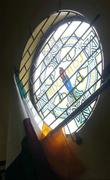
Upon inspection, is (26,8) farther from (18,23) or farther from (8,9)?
(8,9)

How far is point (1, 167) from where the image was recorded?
201cm

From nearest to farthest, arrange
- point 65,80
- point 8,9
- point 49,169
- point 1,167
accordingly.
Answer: point 49,169, point 65,80, point 1,167, point 8,9

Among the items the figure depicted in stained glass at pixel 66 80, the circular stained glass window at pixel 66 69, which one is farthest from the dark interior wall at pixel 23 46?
the figure depicted in stained glass at pixel 66 80

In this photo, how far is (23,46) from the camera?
2.06m

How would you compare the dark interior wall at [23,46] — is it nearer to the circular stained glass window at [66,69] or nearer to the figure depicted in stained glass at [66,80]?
the circular stained glass window at [66,69]

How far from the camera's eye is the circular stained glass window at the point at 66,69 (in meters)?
1.46

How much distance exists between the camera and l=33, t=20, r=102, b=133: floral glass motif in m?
1.46

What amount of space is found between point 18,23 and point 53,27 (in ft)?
1.41

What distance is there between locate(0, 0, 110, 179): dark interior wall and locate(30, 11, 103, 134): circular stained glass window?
0.06 metres

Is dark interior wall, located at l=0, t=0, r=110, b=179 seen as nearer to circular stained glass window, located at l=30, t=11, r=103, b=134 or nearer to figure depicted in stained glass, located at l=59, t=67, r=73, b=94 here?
circular stained glass window, located at l=30, t=11, r=103, b=134

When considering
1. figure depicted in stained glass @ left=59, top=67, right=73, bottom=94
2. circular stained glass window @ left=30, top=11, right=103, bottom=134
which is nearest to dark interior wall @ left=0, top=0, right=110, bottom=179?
circular stained glass window @ left=30, top=11, right=103, bottom=134

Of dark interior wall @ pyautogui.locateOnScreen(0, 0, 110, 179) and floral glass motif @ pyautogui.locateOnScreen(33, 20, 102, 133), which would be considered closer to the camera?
dark interior wall @ pyautogui.locateOnScreen(0, 0, 110, 179)

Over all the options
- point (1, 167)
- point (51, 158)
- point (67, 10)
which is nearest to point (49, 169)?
point (51, 158)

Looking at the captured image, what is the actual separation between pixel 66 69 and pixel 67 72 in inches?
0.7
